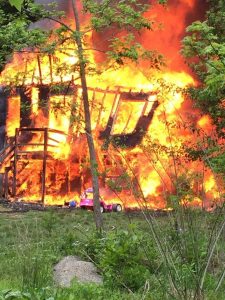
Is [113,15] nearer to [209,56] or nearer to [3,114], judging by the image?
[209,56]

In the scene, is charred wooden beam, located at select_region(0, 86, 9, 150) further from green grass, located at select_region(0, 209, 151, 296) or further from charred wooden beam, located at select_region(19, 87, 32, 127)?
green grass, located at select_region(0, 209, 151, 296)

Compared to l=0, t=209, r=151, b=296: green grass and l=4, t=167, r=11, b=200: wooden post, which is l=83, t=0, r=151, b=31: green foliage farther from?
l=4, t=167, r=11, b=200: wooden post

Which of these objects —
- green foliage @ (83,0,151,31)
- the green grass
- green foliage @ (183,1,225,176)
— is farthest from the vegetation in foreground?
green foliage @ (83,0,151,31)

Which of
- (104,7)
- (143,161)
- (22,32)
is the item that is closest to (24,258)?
(22,32)

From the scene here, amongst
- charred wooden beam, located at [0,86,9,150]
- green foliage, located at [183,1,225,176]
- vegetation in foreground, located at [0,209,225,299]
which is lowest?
vegetation in foreground, located at [0,209,225,299]

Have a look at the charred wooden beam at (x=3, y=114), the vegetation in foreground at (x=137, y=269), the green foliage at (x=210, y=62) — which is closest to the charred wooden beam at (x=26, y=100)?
the charred wooden beam at (x=3, y=114)

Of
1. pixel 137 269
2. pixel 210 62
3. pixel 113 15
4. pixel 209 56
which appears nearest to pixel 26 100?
pixel 113 15

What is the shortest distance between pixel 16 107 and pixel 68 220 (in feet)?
42.3

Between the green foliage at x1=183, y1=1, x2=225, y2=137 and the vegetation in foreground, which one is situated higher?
the green foliage at x1=183, y1=1, x2=225, y2=137


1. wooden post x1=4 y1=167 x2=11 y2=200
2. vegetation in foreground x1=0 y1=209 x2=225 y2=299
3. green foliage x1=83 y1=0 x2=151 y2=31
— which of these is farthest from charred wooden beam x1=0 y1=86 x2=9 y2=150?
vegetation in foreground x1=0 y1=209 x2=225 y2=299

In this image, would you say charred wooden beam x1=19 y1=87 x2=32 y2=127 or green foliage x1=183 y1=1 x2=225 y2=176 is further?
charred wooden beam x1=19 y1=87 x2=32 y2=127

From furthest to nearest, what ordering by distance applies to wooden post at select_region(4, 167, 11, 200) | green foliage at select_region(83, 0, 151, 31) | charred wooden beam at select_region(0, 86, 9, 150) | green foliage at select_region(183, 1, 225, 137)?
charred wooden beam at select_region(0, 86, 9, 150) → wooden post at select_region(4, 167, 11, 200) → green foliage at select_region(83, 0, 151, 31) → green foliage at select_region(183, 1, 225, 137)

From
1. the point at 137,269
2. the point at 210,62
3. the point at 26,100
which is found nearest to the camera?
the point at 210,62

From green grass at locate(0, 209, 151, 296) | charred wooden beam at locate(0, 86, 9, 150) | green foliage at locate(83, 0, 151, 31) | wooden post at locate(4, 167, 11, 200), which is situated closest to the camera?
green grass at locate(0, 209, 151, 296)
